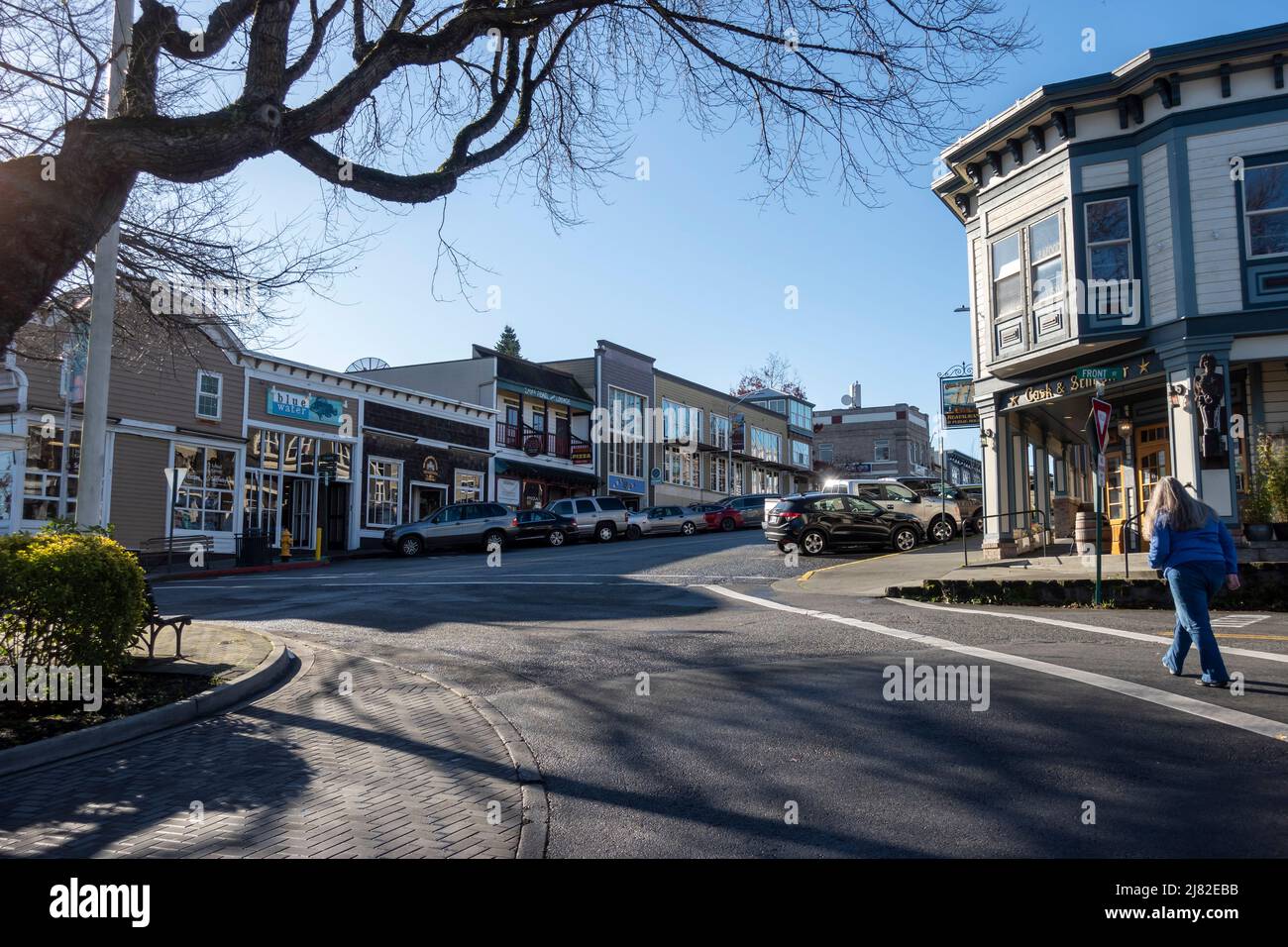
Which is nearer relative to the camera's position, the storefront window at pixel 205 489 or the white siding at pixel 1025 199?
the white siding at pixel 1025 199

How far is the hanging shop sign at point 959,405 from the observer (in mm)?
23438

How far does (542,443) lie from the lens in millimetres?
44156

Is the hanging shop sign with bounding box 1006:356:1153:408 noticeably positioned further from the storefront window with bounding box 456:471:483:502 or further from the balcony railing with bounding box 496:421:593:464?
the balcony railing with bounding box 496:421:593:464

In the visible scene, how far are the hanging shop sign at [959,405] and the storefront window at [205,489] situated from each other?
67.9 ft

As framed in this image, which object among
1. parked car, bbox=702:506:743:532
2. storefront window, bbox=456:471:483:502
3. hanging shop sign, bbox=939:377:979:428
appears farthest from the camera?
parked car, bbox=702:506:743:532

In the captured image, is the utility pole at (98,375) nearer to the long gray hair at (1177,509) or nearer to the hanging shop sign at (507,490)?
the long gray hair at (1177,509)

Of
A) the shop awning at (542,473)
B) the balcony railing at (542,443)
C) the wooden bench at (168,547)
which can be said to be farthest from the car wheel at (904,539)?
the balcony railing at (542,443)

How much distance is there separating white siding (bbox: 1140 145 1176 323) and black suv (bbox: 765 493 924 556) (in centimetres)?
879

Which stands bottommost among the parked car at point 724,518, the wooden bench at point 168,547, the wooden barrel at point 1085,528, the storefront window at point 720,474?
the wooden bench at point 168,547

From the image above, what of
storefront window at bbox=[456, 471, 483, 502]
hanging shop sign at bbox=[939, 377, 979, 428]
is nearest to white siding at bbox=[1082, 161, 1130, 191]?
hanging shop sign at bbox=[939, 377, 979, 428]

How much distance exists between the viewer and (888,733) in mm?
6047

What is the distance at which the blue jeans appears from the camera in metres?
7.13

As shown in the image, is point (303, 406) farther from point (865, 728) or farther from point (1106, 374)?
point (865, 728)

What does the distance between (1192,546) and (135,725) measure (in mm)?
8220
